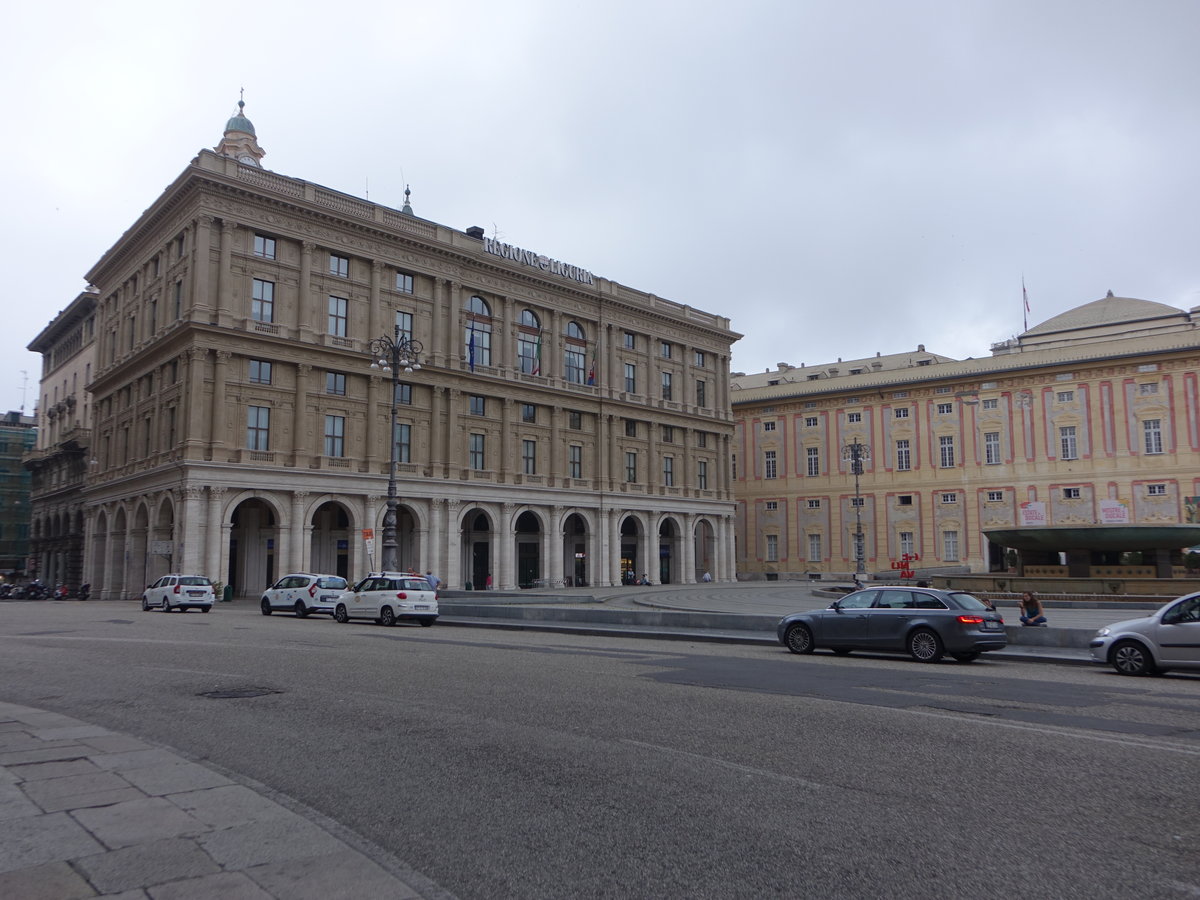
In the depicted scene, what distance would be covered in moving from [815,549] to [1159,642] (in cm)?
6078

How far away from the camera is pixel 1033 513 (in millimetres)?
61594

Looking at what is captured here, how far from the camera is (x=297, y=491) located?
48.1m

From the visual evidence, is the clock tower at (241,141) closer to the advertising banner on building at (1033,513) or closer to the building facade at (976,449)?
the building facade at (976,449)

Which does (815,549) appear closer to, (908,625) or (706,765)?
(908,625)

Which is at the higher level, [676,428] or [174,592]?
[676,428]

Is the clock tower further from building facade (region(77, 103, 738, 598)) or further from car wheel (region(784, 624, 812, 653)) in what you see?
car wheel (region(784, 624, 812, 653))

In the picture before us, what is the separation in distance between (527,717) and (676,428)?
6324 cm

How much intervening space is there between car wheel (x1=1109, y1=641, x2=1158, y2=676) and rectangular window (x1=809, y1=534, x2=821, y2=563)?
60.0 meters

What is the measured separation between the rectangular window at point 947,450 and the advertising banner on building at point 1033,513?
6128 millimetres

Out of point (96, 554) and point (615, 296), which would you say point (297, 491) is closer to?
point (96, 554)

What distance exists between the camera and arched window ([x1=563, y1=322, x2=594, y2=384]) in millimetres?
64625

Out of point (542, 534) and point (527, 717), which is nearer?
point (527, 717)

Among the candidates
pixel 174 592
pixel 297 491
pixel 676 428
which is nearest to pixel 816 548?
pixel 676 428

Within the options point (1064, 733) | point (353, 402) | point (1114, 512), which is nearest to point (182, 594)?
point (353, 402)
